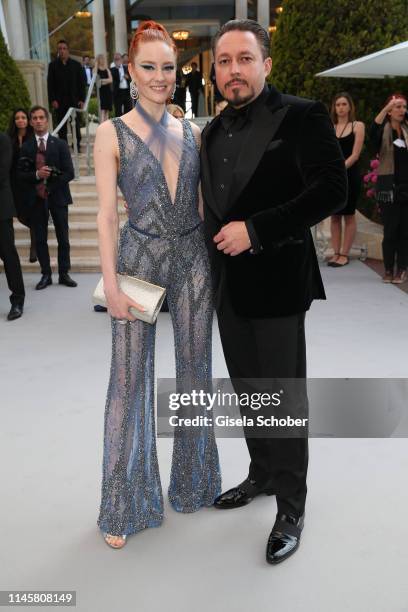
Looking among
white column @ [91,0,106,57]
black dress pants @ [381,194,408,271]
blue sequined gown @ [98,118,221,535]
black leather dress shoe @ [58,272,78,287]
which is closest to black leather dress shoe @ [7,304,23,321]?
black leather dress shoe @ [58,272,78,287]

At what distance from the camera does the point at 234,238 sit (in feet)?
6.93

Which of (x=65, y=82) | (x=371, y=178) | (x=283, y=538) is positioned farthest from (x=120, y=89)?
(x=283, y=538)

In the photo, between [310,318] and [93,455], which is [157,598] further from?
[310,318]

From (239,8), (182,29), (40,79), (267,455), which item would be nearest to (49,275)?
(267,455)

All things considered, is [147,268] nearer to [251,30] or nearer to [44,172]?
[251,30]

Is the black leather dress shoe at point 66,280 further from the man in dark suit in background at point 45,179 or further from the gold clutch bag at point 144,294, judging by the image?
the gold clutch bag at point 144,294

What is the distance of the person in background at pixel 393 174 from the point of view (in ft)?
20.7

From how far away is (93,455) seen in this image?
325 cm

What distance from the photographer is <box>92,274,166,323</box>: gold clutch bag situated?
7.36 feet

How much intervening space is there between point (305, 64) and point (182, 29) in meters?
14.6

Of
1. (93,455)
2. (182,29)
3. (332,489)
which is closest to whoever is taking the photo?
(332,489)

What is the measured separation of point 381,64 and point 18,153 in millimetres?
4090

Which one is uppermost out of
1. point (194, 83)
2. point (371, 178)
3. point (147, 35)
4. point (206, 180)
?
point (194, 83)

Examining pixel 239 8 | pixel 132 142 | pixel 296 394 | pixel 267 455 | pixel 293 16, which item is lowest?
pixel 267 455
